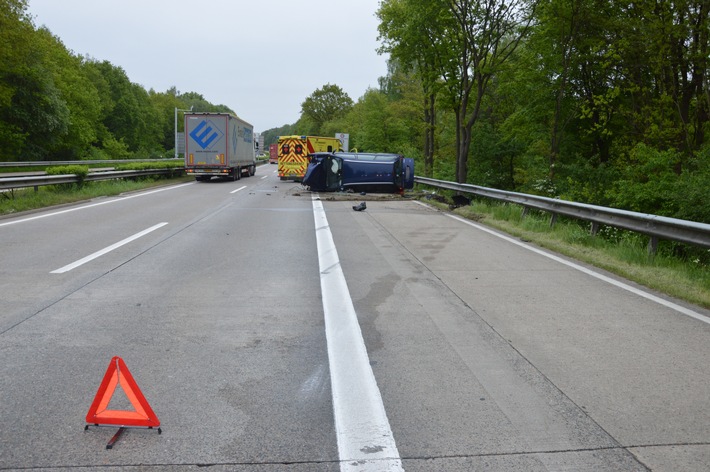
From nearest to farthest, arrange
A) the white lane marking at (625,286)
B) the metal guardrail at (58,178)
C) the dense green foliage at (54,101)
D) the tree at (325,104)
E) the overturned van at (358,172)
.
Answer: the white lane marking at (625,286)
the metal guardrail at (58,178)
the overturned van at (358,172)
the dense green foliage at (54,101)
the tree at (325,104)

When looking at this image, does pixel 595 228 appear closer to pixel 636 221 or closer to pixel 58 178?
pixel 636 221

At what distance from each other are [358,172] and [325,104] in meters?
89.9

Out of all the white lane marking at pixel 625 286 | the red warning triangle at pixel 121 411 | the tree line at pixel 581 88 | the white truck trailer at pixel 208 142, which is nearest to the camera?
the red warning triangle at pixel 121 411

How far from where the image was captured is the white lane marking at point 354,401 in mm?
2879

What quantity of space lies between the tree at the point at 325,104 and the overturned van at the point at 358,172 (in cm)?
8716

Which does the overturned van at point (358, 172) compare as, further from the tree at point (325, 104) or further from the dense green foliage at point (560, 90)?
the tree at point (325, 104)

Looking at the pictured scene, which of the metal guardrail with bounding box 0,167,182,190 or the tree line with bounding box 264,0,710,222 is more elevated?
the tree line with bounding box 264,0,710,222

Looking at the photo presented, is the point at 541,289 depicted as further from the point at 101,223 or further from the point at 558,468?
the point at 101,223

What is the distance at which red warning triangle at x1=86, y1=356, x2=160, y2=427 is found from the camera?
10.1ft

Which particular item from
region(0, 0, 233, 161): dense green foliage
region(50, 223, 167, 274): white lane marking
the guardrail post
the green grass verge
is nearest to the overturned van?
the green grass verge

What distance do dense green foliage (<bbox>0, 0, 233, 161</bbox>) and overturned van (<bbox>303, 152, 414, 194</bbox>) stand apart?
30882mm

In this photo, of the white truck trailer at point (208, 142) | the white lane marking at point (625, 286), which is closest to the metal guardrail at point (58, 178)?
the white truck trailer at point (208, 142)

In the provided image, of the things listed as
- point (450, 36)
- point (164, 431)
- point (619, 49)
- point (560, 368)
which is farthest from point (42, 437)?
point (450, 36)

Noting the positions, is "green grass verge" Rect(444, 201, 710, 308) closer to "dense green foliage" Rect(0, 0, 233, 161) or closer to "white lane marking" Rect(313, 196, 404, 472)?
"white lane marking" Rect(313, 196, 404, 472)
